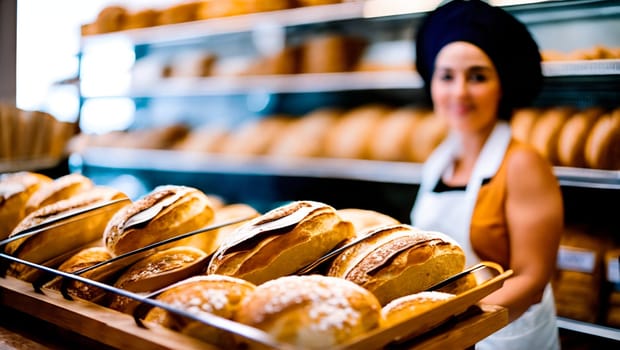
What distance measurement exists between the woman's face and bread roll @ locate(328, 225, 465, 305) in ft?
4.39

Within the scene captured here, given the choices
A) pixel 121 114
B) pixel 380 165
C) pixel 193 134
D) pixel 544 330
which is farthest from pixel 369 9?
pixel 121 114

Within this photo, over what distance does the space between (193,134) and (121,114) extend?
3.38 feet

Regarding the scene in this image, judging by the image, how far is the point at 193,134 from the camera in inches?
168

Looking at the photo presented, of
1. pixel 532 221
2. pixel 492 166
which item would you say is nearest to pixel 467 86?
pixel 492 166

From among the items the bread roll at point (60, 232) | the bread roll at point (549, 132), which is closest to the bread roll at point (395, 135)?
the bread roll at point (549, 132)

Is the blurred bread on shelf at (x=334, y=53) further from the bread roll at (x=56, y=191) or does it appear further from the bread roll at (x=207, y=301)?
the bread roll at (x=207, y=301)

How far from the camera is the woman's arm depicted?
5.94 ft

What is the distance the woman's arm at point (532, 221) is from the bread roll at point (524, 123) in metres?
0.80

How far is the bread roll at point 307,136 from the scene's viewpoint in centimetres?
357

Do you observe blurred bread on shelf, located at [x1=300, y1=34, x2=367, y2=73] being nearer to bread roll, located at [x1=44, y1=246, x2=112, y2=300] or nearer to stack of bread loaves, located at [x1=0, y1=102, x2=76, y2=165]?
stack of bread loaves, located at [x1=0, y1=102, x2=76, y2=165]

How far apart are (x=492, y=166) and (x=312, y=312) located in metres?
1.50

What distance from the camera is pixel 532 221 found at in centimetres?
190

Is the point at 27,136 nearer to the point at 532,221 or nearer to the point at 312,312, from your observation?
the point at 532,221

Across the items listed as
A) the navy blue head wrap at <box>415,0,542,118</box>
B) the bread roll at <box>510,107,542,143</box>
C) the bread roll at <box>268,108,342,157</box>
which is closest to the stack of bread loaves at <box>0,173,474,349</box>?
the navy blue head wrap at <box>415,0,542,118</box>
